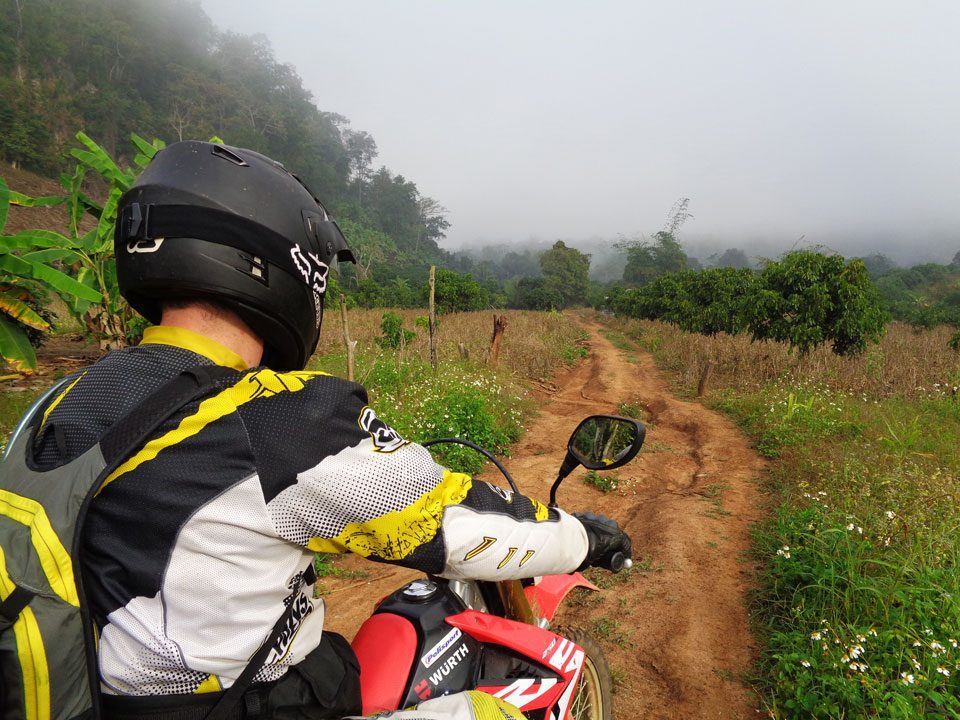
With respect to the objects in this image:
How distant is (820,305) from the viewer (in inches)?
363

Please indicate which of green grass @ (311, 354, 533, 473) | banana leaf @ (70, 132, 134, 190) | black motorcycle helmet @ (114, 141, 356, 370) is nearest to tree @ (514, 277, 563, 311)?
green grass @ (311, 354, 533, 473)

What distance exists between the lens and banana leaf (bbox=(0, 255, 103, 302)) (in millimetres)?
3736

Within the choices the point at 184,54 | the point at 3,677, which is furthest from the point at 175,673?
the point at 184,54

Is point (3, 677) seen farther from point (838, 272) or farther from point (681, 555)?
point (838, 272)

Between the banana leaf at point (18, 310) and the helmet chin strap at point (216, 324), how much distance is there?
211 inches

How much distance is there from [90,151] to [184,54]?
6537 centimetres

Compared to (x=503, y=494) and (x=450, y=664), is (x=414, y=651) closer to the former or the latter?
(x=450, y=664)

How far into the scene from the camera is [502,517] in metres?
1.17

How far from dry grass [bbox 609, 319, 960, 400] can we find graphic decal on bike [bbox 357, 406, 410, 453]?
9283 millimetres

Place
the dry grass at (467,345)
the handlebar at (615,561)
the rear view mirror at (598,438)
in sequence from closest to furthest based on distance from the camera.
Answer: the handlebar at (615,561)
the rear view mirror at (598,438)
the dry grass at (467,345)

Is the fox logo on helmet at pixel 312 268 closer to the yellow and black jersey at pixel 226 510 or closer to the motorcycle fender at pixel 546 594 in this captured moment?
the yellow and black jersey at pixel 226 510

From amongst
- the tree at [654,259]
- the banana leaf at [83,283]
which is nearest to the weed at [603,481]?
the banana leaf at [83,283]

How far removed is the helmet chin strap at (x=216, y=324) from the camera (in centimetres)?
120

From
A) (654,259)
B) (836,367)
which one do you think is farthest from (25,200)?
(654,259)
